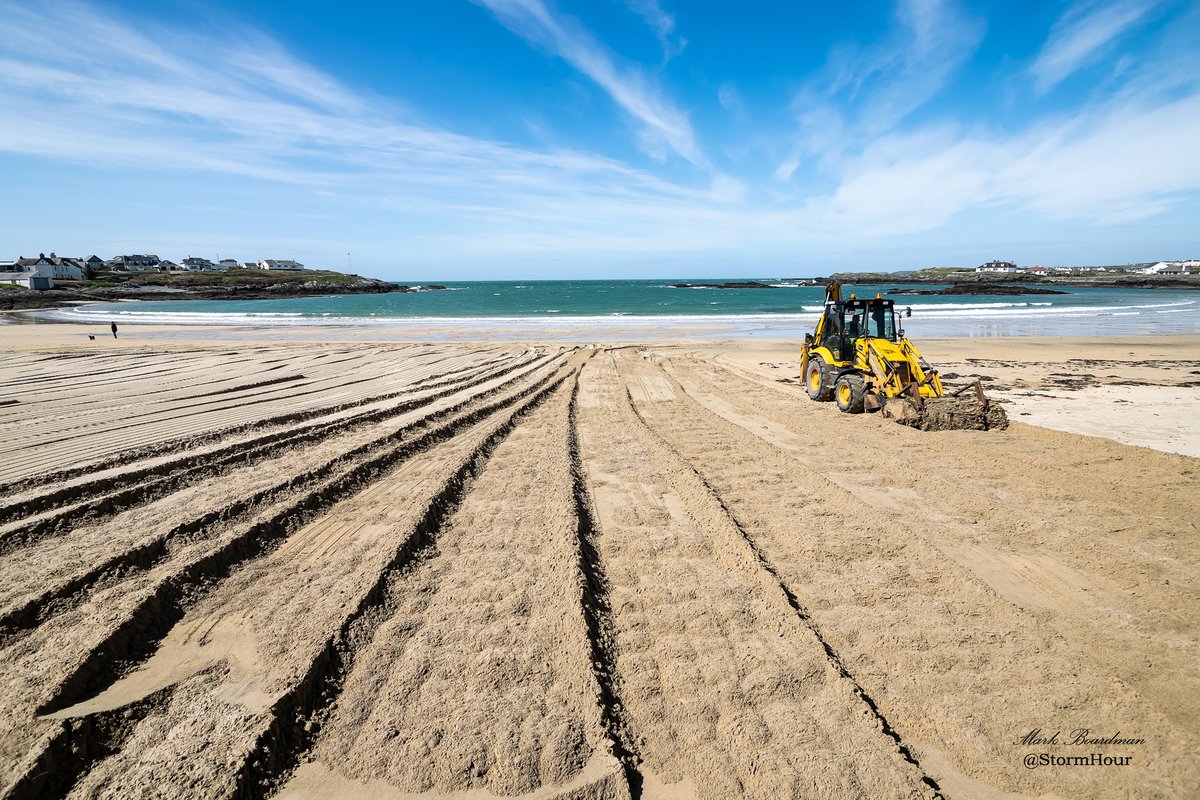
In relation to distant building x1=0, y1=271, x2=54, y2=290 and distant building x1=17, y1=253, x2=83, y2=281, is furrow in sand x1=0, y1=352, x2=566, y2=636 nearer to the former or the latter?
distant building x1=0, y1=271, x2=54, y2=290

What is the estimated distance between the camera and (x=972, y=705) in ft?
10.2

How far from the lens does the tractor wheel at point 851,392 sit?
10.2 m

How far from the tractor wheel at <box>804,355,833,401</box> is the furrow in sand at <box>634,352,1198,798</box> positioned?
18.5 feet

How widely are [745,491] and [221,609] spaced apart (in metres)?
4.87

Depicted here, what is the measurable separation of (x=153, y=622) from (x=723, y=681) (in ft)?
12.1

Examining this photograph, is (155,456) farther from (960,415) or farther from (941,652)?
(960,415)

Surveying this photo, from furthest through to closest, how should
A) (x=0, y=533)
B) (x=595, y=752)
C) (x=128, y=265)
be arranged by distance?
1. (x=128, y=265)
2. (x=0, y=533)
3. (x=595, y=752)

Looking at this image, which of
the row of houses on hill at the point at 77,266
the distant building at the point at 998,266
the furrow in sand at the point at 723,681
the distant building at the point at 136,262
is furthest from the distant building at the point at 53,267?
the distant building at the point at 998,266

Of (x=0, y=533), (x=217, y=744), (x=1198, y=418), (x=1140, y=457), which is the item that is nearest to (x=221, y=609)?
(x=217, y=744)

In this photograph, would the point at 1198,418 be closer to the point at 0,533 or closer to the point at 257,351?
the point at 0,533

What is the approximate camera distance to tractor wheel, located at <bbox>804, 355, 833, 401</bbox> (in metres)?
11.5

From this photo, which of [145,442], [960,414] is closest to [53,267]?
[145,442]

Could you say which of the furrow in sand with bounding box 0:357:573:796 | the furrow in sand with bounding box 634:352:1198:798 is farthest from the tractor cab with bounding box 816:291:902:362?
the furrow in sand with bounding box 0:357:573:796

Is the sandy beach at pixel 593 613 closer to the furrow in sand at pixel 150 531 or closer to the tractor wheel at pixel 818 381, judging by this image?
the furrow in sand at pixel 150 531
